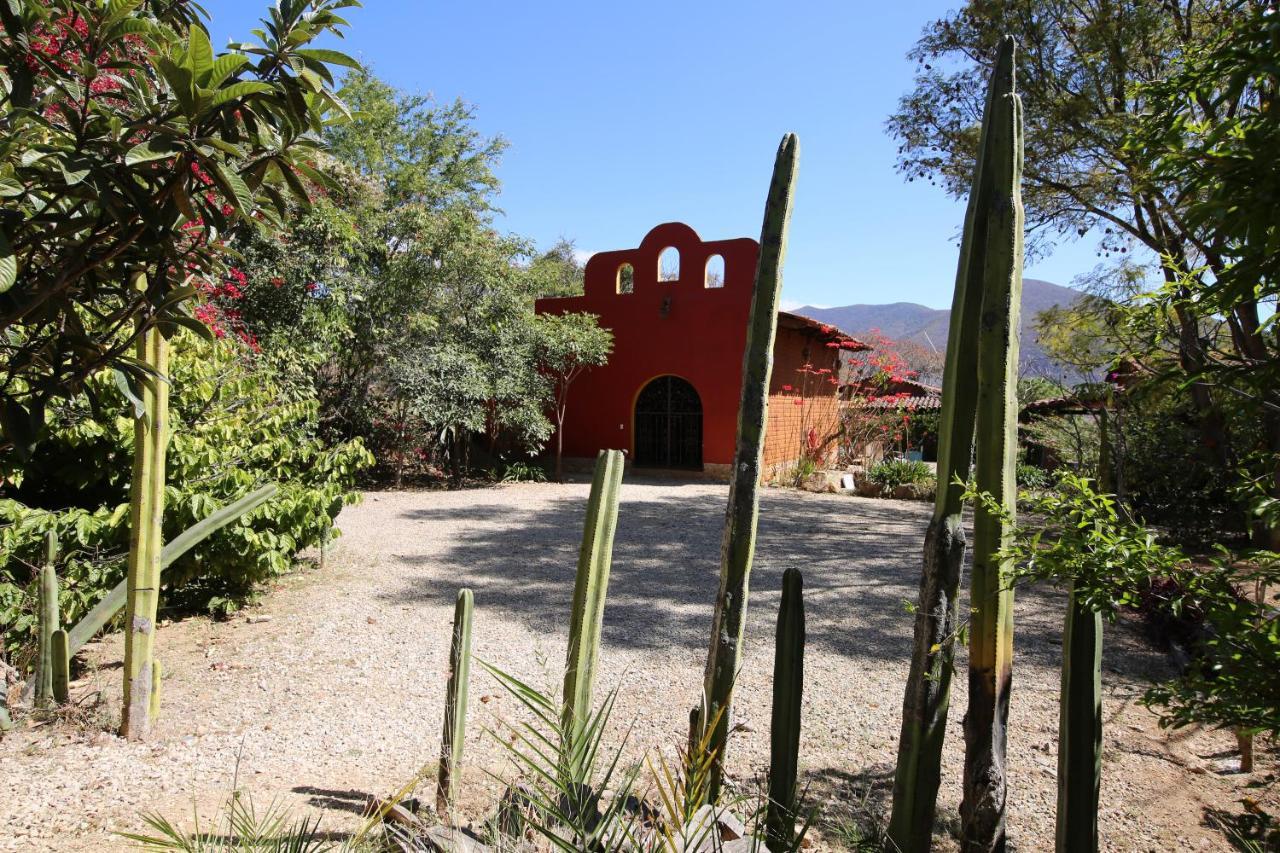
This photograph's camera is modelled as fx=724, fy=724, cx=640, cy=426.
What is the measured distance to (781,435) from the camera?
1550 centimetres

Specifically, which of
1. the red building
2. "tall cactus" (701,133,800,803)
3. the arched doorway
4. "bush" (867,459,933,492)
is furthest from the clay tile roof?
"tall cactus" (701,133,800,803)

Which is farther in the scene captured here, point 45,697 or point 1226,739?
point 1226,739

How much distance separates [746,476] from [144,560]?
2.80 m

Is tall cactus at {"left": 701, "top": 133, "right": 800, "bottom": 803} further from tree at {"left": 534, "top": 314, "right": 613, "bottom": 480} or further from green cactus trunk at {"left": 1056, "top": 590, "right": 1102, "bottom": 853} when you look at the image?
tree at {"left": 534, "top": 314, "right": 613, "bottom": 480}

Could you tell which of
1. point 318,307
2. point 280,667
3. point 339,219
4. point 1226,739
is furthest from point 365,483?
point 1226,739

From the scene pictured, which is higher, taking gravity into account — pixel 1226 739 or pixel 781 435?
pixel 781 435

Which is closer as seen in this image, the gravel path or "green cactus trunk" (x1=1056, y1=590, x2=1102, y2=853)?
"green cactus trunk" (x1=1056, y1=590, x2=1102, y2=853)

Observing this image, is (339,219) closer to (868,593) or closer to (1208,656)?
(868,593)

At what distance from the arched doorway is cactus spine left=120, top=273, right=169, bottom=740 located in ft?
40.6

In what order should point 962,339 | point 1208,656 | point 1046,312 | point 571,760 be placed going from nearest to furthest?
point 571,760 < point 1208,656 < point 962,339 < point 1046,312

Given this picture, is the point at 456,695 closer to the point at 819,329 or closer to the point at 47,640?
the point at 47,640

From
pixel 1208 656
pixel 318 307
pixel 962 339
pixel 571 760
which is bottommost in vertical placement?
pixel 571 760

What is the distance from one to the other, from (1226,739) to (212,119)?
540 cm

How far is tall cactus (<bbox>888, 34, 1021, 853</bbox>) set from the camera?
2.26 meters
